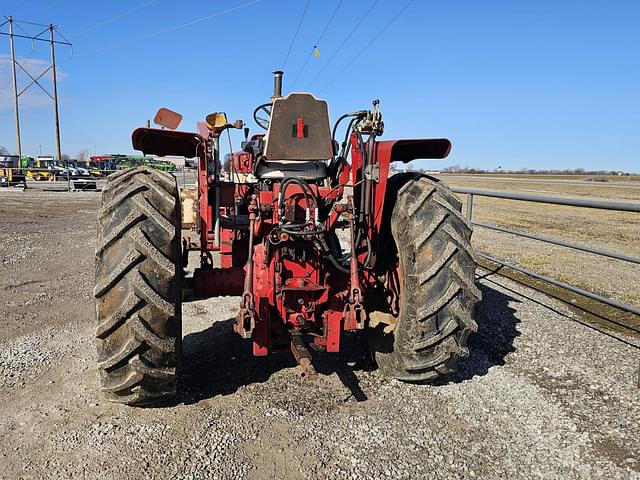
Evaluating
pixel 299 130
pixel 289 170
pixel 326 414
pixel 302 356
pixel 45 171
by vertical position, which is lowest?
pixel 326 414

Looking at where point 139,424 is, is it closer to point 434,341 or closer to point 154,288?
point 154,288

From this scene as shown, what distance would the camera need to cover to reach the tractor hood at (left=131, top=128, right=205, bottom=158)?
366cm

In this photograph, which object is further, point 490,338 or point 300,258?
point 490,338

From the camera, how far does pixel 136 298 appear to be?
2906 mm

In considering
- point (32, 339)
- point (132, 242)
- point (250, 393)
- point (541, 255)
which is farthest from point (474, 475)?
point (541, 255)

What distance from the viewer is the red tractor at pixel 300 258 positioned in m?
2.98

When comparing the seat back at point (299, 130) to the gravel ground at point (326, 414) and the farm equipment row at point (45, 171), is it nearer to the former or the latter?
the gravel ground at point (326, 414)

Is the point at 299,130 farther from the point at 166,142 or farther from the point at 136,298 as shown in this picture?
the point at 136,298

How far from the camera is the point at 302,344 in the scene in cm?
349

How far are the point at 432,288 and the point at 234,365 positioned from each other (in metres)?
1.83

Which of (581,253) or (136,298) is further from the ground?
(136,298)

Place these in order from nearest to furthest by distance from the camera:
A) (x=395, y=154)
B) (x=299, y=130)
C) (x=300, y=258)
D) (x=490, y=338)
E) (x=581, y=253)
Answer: (x=300, y=258) < (x=299, y=130) < (x=395, y=154) < (x=490, y=338) < (x=581, y=253)

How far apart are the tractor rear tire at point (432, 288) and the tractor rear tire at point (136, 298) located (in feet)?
5.19

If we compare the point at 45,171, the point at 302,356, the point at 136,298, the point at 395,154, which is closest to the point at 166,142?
the point at 136,298
